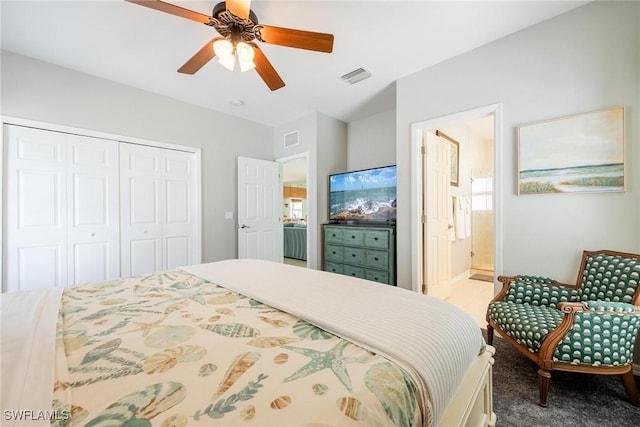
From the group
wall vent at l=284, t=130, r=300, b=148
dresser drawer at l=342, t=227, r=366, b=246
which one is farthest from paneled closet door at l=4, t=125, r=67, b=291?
dresser drawer at l=342, t=227, r=366, b=246

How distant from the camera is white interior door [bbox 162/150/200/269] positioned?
11.2 ft

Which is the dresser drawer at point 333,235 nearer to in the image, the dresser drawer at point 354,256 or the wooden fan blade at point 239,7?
the dresser drawer at point 354,256

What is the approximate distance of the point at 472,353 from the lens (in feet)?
3.63

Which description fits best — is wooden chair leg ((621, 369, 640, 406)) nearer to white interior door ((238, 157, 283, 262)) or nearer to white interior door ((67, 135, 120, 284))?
white interior door ((238, 157, 283, 262))

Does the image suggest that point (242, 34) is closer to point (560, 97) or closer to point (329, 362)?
point (329, 362)

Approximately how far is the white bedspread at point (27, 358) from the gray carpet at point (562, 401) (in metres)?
1.92

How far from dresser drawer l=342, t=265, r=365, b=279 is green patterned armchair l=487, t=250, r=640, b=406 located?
164 centimetres

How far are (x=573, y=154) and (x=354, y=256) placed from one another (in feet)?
7.88

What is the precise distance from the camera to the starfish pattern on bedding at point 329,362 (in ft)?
2.22

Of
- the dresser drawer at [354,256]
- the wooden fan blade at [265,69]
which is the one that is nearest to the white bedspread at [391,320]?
the wooden fan blade at [265,69]

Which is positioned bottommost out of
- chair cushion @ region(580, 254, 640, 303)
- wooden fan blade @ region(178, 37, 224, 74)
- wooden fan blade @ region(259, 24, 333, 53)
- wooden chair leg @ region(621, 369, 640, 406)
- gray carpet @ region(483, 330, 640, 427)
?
gray carpet @ region(483, 330, 640, 427)

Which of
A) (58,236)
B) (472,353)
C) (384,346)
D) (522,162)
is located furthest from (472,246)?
(58,236)

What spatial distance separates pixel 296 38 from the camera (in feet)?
5.50

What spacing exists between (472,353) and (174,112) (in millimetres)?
4004
